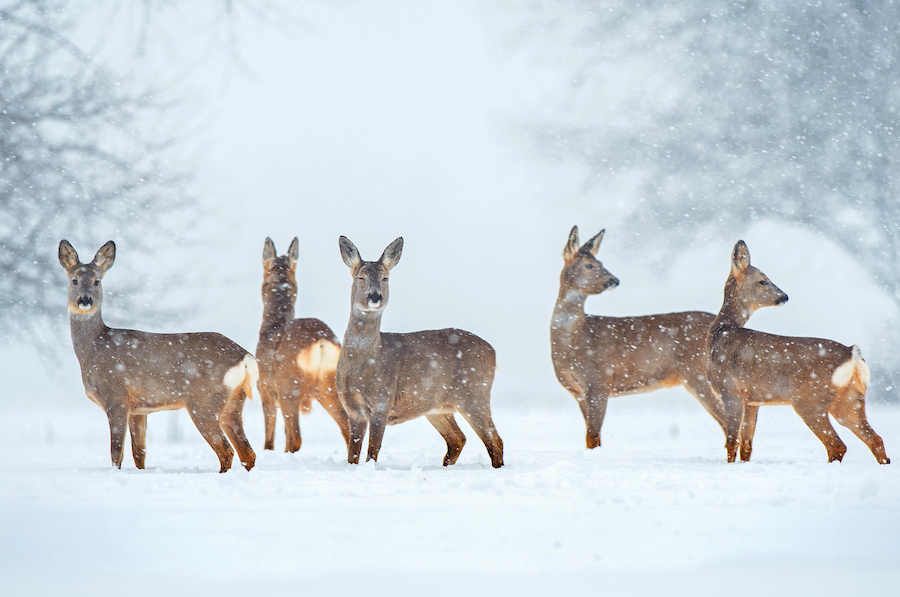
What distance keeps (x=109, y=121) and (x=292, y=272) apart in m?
4.37

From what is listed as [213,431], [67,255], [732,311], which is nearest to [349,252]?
[213,431]

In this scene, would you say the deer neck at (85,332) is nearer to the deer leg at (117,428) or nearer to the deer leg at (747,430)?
the deer leg at (117,428)

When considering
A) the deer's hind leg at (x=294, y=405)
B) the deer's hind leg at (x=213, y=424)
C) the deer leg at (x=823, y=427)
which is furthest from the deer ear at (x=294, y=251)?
the deer leg at (x=823, y=427)

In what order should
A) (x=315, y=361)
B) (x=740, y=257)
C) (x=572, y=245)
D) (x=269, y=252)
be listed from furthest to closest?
(x=269, y=252), (x=572, y=245), (x=315, y=361), (x=740, y=257)

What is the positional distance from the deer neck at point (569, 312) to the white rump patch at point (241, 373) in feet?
10.1

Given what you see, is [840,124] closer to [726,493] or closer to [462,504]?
[726,493]

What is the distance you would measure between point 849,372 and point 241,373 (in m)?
4.54

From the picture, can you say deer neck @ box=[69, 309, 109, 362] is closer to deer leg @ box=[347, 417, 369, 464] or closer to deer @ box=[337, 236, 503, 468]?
deer @ box=[337, 236, 503, 468]

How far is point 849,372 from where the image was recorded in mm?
6555

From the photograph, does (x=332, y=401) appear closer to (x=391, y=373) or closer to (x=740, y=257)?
(x=391, y=373)

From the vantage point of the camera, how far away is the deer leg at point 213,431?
623 centimetres

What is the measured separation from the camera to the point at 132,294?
11.3 metres

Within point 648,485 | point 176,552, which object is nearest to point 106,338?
A: point 176,552

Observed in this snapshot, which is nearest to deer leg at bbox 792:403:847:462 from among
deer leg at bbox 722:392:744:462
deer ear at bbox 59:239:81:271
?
deer leg at bbox 722:392:744:462
